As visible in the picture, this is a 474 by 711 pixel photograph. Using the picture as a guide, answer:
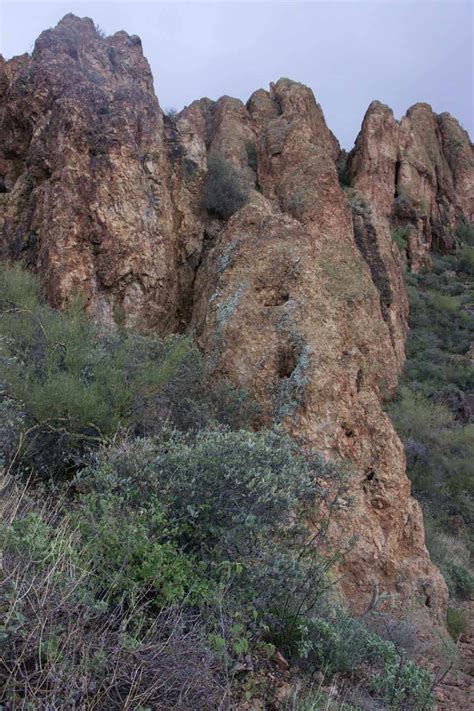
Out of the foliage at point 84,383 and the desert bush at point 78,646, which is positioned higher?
the foliage at point 84,383

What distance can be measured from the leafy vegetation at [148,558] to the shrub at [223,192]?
6.11 meters

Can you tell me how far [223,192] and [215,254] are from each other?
8.21 ft

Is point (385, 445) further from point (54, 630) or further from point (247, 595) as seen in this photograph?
point (54, 630)

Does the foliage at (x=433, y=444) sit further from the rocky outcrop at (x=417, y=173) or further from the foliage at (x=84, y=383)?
the rocky outcrop at (x=417, y=173)

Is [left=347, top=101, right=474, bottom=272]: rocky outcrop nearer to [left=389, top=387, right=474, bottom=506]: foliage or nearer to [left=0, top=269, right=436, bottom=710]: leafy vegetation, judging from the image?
[left=389, top=387, right=474, bottom=506]: foliage

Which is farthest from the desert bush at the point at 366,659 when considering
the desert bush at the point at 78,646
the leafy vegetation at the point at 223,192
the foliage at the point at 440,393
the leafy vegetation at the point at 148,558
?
the leafy vegetation at the point at 223,192

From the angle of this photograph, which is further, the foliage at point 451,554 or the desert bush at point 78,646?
the foliage at point 451,554

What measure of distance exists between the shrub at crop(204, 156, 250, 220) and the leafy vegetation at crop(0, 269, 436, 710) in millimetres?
6111

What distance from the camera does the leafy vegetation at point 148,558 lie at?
8.41ft

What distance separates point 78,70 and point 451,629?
40.1 ft

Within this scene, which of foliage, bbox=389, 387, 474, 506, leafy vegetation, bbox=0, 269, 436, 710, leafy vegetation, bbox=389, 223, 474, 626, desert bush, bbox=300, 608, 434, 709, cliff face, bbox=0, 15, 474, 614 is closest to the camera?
leafy vegetation, bbox=0, 269, 436, 710

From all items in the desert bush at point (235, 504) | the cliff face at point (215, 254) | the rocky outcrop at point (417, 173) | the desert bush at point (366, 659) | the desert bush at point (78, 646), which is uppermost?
the rocky outcrop at point (417, 173)

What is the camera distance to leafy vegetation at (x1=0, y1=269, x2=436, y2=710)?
256 centimetres

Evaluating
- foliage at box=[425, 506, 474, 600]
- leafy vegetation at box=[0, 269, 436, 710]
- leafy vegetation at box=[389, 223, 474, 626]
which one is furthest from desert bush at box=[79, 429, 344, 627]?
leafy vegetation at box=[389, 223, 474, 626]
